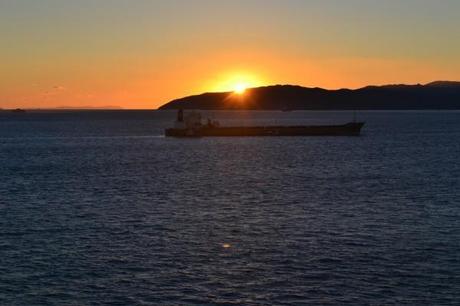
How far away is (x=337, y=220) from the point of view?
56.8 meters

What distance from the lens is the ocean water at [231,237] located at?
122ft

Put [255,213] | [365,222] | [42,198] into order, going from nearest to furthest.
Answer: [365,222] → [255,213] → [42,198]

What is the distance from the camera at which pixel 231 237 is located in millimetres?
50281

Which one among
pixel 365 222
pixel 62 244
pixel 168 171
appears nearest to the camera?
pixel 62 244

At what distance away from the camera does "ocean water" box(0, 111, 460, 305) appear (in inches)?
1469

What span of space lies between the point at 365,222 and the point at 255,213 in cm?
1024

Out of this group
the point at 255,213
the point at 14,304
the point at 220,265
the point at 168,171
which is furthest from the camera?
the point at 168,171

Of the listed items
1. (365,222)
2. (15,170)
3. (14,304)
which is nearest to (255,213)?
(365,222)

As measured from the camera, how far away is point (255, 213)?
2414 inches

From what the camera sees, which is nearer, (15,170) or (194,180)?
(194,180)

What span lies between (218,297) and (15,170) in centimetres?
7737

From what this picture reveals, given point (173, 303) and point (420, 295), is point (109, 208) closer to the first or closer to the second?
point (173, 303)

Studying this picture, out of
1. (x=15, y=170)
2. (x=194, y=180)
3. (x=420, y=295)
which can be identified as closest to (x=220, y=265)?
(x=420, y=295)

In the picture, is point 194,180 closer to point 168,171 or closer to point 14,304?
point 168,171
